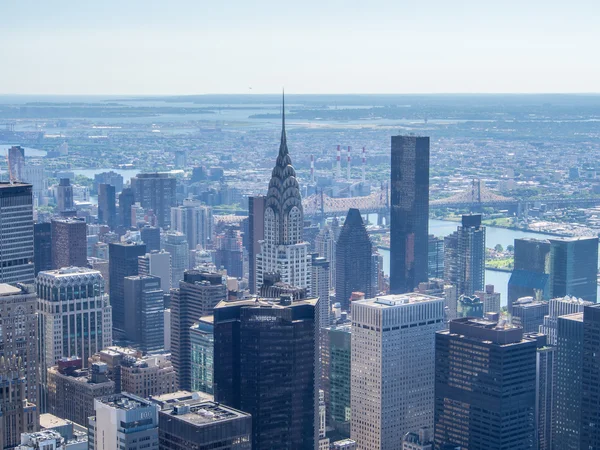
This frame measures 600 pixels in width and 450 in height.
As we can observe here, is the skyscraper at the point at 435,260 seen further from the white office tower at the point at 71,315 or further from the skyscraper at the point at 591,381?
the skyscraper at the point at 591,381

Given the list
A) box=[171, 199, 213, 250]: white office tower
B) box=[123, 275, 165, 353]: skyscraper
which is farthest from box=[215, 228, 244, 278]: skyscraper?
box=[123, 275, 165, 353]: skyscraper

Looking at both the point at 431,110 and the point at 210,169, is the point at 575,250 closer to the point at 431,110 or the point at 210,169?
the point at 210,169

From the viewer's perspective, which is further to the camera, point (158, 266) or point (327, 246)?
point (327, 246)

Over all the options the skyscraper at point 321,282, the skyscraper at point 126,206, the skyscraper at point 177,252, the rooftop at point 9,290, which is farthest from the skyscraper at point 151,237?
the rooftop at point 9,290

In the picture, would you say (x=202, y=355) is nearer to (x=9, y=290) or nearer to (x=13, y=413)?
(x=9, y=290)

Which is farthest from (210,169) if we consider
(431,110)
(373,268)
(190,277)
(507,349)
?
(507,349)

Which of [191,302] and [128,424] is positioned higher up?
[128,424]

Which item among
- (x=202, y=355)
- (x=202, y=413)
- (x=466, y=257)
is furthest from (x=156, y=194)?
(x=202, y=413)
